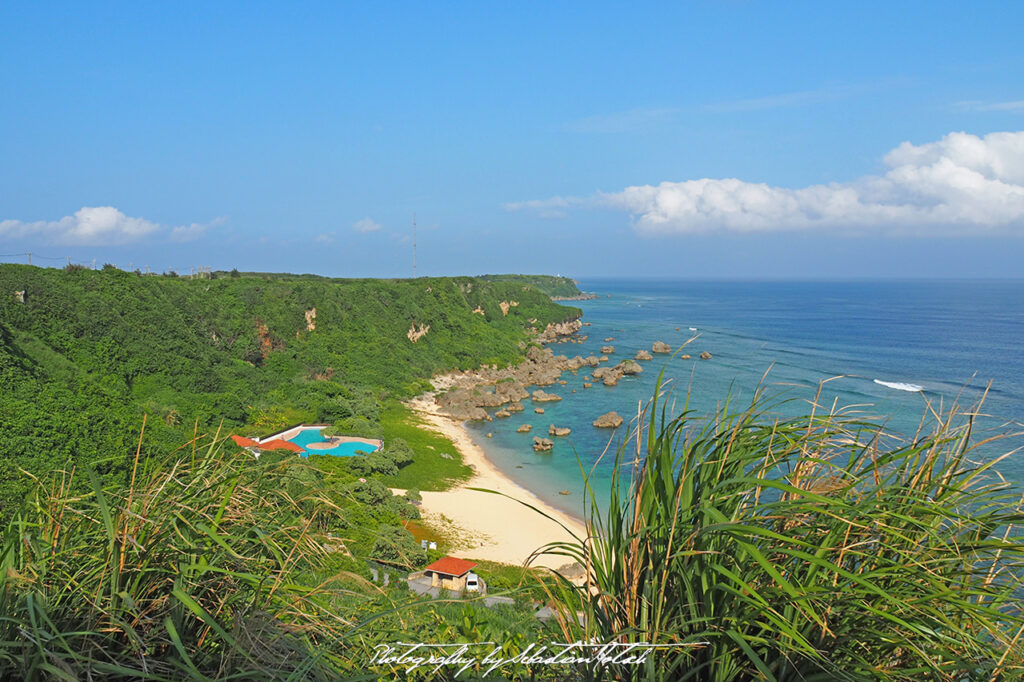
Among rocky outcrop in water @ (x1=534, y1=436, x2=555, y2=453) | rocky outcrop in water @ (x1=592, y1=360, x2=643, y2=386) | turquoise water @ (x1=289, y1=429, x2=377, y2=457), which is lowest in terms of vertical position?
rocky outcrop in water @ (x1=534, y1=436, x2=555, y2=453)

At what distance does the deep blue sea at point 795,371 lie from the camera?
2483cm

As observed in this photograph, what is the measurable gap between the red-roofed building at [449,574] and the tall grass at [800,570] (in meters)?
11.4

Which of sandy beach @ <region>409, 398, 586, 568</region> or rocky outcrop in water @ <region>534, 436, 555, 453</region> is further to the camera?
rocky outcrop in water @ <region>534, 436, 555, 453</region>

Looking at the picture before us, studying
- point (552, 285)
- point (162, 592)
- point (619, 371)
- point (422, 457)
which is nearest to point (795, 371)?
point (619, 371)

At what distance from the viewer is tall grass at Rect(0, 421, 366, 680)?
1613 millimetres

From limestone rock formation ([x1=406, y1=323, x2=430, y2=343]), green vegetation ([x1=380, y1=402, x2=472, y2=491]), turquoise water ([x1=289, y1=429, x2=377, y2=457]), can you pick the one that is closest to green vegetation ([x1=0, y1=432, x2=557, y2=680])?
green vegetation ([x1=380, y1=402, x2=472, y2=491])

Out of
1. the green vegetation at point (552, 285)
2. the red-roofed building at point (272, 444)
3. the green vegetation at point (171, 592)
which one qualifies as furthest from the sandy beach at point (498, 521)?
the green vegetation at point (552, 285)

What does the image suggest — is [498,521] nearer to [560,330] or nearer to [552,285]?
[560,330]

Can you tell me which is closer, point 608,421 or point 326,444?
point 326,444

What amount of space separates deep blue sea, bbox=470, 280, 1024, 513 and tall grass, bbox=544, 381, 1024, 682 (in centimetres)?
129

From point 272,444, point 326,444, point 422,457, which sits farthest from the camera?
point 422,457

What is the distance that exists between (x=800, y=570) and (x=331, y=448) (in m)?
24.1

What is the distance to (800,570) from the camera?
195 centimetres

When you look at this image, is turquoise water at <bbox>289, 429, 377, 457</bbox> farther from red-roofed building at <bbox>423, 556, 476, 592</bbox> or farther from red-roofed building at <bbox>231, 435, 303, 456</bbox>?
red-roofed building at <bbox>423, 556, 476, 592</bbox>
